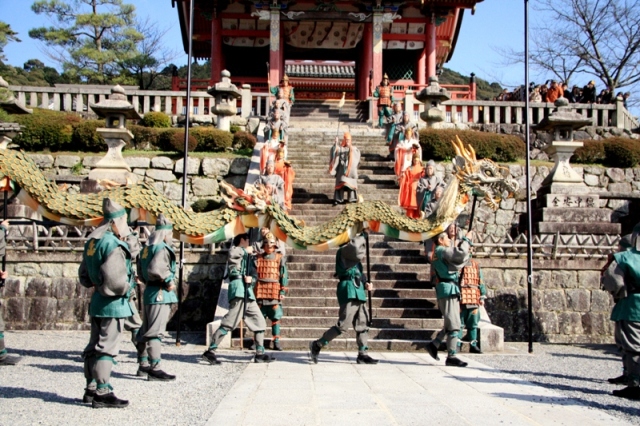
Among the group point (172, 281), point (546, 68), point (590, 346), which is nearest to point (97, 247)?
point (172, 281)

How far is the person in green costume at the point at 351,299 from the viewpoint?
7.84m

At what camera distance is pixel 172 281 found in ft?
22.8

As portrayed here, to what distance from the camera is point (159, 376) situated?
671 centimetres

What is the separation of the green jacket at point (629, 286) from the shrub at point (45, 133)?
556 inches

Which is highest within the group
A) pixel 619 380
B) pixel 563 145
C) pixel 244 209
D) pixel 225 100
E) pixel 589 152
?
pixel 225 100

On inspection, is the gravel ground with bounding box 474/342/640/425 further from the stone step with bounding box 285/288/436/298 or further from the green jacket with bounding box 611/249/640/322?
the stone step with bounding box 285/288/436/298

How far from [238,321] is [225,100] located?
10.8 metres

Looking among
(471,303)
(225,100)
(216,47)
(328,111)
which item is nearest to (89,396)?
(471,303)

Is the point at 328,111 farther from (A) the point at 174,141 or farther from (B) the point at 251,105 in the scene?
(A) the point at 174,141

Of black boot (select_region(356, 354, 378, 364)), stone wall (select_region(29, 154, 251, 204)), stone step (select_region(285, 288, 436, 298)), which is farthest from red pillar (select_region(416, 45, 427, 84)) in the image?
black boot (select_region(356, 354, 378, 364))

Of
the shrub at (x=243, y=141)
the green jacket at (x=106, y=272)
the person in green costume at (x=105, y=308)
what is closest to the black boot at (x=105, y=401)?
the person in green costume at (x=105, y=308)

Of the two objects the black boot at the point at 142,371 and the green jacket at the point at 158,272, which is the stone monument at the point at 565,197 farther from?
the black boot at the point at 142,371

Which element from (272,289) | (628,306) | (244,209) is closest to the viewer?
(628,306)

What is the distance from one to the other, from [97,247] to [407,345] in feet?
16.8
